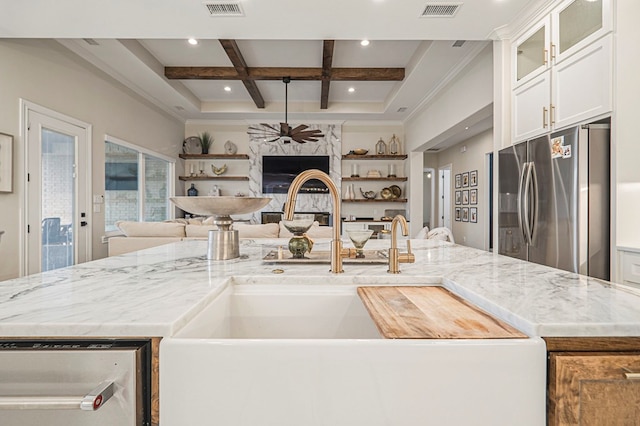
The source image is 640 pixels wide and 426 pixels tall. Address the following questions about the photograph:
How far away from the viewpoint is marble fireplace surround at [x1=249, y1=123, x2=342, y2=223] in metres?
7.24

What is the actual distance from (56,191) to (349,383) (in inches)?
179

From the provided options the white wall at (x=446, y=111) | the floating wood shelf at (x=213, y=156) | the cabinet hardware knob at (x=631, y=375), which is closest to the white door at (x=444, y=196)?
the white wall at (x=446, y=111)

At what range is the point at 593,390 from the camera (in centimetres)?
63

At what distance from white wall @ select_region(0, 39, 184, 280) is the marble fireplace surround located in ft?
7.22

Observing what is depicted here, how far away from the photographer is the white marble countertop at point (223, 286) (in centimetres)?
66

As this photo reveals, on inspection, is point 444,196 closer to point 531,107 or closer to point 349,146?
point 349,146

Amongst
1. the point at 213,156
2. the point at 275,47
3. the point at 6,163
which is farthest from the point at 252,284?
the point at 213,156

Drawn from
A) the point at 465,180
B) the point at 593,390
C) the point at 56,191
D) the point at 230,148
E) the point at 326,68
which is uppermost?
the point at 326,68

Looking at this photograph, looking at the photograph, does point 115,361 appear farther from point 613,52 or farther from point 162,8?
point 162,8

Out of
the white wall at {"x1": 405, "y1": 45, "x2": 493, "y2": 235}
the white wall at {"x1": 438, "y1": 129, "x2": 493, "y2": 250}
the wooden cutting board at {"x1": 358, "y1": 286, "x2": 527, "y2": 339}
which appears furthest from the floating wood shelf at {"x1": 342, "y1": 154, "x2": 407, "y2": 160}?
the wooden cutting board at {"x1": 358, "y1": 286, "x2": 527, "y2": 339}

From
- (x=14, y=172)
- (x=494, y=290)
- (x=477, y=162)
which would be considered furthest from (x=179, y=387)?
(x=477, y=162)

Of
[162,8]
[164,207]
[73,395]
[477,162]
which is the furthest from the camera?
[477,162]

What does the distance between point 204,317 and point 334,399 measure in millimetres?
388

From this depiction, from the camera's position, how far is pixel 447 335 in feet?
2.28
